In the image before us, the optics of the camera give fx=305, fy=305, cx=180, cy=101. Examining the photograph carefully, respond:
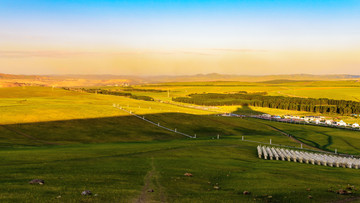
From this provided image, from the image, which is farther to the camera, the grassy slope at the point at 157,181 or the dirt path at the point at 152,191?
the grassy slope at the point at 157,181

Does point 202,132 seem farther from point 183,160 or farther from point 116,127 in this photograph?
point 183,160

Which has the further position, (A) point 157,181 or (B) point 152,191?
(A) point 157,181

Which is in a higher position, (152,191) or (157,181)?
(152,191)

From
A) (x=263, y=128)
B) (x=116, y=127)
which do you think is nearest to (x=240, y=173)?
(x=116, y=127)

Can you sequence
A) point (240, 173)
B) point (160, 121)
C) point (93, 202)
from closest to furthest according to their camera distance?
point (93, 202)
point (240, 173)
point (160, 121)

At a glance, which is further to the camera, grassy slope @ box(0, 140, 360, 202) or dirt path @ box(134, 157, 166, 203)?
grassy slope @ box(0, 140, 360, 202)

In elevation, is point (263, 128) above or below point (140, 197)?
below

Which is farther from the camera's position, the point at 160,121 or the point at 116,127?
the point at 160,121

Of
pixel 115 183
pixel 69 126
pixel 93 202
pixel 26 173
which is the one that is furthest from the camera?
pixel 69 126
